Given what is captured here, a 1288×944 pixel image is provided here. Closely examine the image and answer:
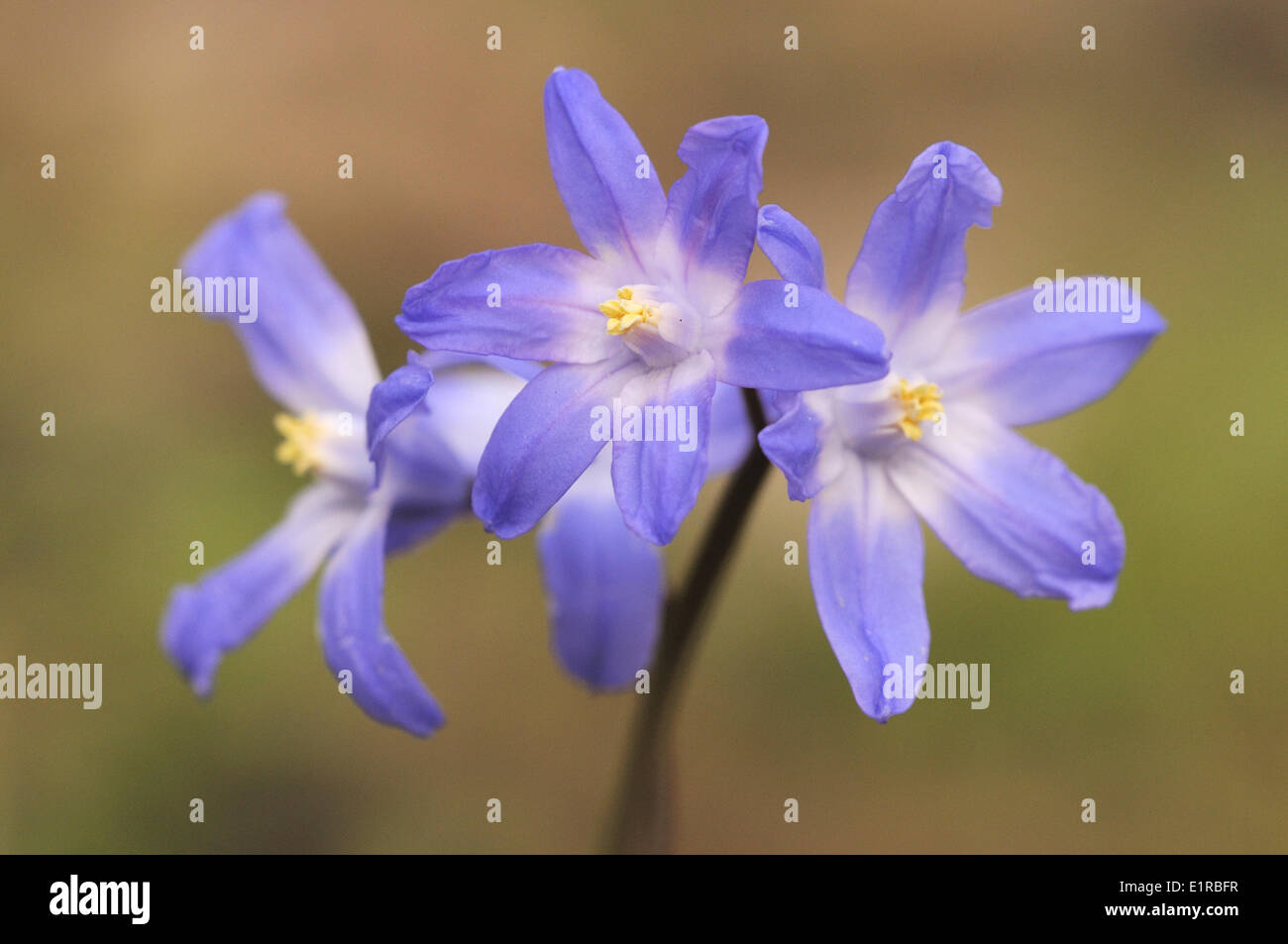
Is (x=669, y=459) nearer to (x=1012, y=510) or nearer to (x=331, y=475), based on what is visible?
(x=1012, y=510)

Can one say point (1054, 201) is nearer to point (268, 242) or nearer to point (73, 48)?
point (268, 242)

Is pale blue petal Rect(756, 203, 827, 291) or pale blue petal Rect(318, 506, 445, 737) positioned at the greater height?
pale blue petal Rect(756, 203, 827, 291)

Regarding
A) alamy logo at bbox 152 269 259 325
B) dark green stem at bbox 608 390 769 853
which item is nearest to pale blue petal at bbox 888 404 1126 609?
dark green stem at bbox 608 390 769 853

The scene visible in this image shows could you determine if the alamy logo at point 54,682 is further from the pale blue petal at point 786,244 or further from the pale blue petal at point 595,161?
the pale blue petal at point 786,244

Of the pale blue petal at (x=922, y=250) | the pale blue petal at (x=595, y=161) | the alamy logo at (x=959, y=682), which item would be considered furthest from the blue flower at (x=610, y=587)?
the alamy logo at (x=959, y=682)

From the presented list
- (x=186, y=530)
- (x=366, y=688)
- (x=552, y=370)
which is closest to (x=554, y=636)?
(x=366, y=688)

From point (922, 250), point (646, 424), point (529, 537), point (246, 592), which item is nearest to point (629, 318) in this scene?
point (646, 424)

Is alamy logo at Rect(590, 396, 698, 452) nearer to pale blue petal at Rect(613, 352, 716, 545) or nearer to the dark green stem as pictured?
pale blue petal at Rect(613, 352, 716, 545)
